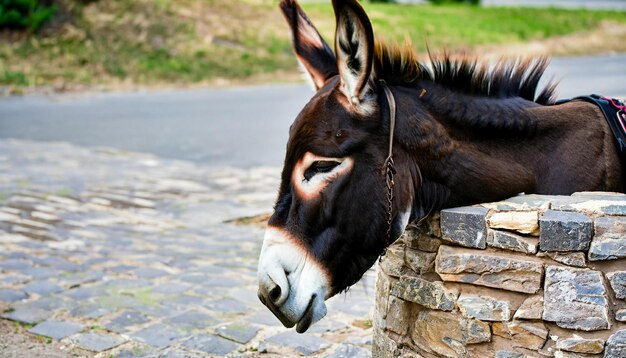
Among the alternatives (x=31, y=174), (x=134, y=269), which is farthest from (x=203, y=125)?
(x=134, y=269)

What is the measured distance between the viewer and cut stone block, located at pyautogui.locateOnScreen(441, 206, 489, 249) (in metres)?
3.23

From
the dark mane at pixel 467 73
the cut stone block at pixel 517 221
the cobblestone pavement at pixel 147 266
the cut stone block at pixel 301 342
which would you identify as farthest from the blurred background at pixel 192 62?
the cut stone block at pixel 517 221

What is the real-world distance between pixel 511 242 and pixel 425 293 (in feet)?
1.63

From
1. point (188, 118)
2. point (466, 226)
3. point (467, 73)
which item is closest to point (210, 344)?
point (466, 226)

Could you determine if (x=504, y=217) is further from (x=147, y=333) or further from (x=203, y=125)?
(x=203, y=125)

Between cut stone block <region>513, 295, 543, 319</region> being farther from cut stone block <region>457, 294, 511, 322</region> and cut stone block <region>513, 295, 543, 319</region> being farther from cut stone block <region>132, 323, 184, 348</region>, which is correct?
cut stone block <region>132, 323, 184, 348</region>

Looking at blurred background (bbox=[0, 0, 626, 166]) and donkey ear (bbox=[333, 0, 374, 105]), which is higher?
donkey ear (bbox=[333, 0, 374, 105])

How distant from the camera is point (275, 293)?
3068 mm

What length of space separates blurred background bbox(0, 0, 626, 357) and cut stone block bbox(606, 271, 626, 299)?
1227mm

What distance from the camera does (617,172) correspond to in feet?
11.5

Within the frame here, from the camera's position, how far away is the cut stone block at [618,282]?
3.03 metres

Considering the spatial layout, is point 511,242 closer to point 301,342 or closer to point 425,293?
point 425,293

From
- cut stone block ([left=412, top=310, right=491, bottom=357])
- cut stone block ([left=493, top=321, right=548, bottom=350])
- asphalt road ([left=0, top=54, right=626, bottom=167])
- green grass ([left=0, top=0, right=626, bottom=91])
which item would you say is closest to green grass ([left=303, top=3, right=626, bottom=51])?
green grass ([left=0, top=0, right=626, bottom=91])

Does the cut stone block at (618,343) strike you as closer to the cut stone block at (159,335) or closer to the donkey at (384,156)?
the donkey at (384,156)
